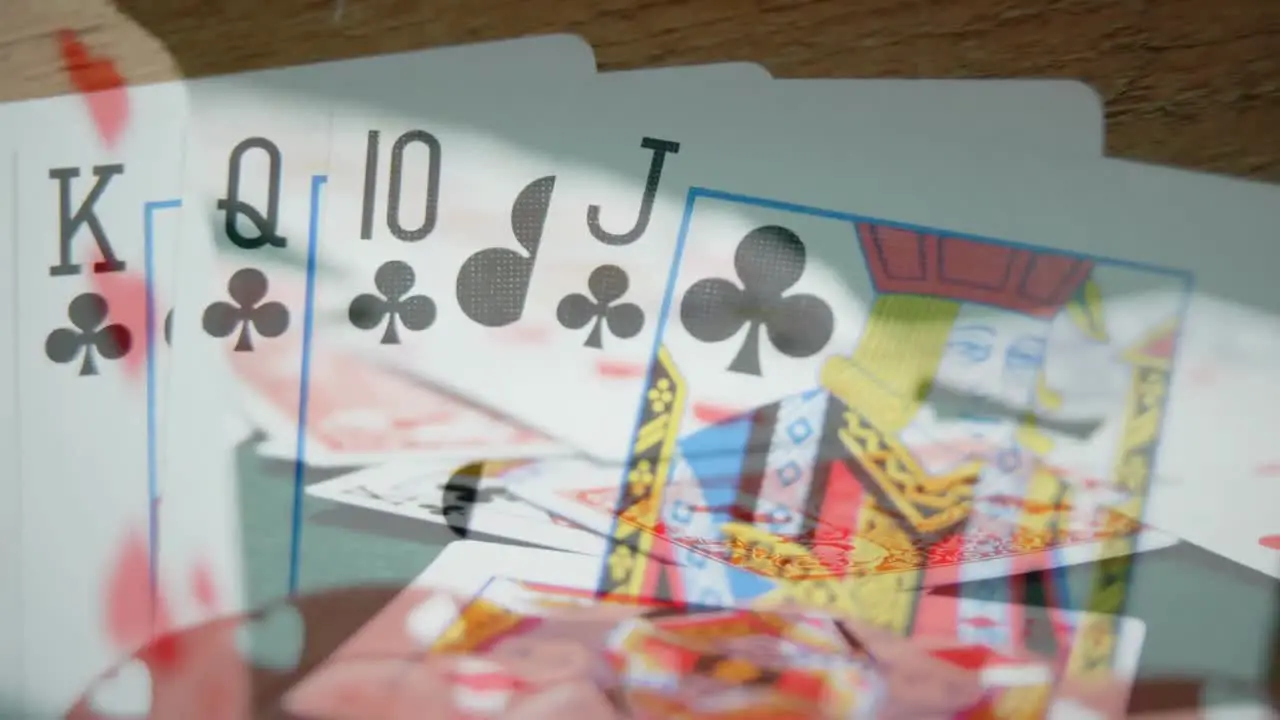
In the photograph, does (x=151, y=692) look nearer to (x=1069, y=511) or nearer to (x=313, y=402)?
(x=313, y=402)

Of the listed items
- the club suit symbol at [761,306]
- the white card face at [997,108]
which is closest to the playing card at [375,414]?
the club suit symbol at [761,306]

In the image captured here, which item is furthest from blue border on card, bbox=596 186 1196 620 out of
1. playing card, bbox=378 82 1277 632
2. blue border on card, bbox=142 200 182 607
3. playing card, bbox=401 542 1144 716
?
blue border on card, bbox=142 200 182 607

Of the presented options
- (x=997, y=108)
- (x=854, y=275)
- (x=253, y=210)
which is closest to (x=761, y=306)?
(x=854, y=275)

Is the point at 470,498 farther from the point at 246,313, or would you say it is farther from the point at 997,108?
the point at 997,108

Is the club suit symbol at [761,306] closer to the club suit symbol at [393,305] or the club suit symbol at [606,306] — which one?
the club suit symbol at [606,306]

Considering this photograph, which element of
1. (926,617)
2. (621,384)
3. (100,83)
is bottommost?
(926,617)

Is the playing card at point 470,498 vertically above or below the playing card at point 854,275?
below
